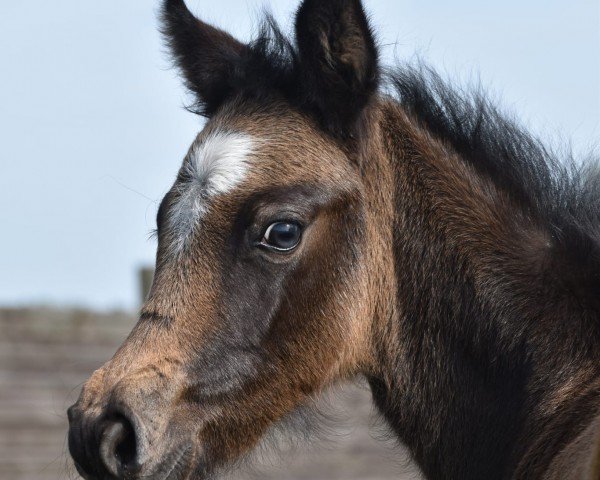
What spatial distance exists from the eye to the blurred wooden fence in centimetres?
439

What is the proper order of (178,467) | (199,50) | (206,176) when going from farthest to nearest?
(199,50)
(206,176)
(178,467)

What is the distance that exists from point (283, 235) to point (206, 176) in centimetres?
41

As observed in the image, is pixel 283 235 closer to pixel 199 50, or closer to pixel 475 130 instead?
pixel 475 130

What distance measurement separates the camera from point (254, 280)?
3992 millimetres

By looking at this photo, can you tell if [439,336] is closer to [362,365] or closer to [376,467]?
[362,365]

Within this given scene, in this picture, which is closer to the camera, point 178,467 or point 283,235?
point 178,467

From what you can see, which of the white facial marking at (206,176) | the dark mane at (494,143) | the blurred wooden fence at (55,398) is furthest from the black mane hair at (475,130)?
the blurred wooden fence at (55,398)

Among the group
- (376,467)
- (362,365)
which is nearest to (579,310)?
(362,365)

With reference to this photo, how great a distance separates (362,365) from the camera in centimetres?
425

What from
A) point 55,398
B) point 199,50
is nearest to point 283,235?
point 199,50

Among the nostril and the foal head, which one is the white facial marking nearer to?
the foal head

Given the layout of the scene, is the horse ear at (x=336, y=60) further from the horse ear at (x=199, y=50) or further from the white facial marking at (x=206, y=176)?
the horse ear at (x=199, y=50)

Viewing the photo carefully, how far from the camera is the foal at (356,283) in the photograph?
3.82 meters

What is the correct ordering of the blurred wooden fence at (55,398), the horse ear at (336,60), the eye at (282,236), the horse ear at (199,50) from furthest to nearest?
1. the blurred wooden fence at (55,398)
2. the horse ear at (199,50)
3. the horse ear at (336,60)
4. the eye at (282,236)
